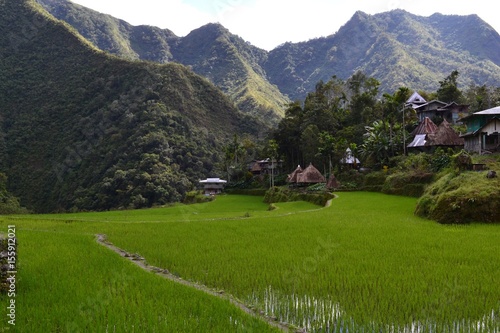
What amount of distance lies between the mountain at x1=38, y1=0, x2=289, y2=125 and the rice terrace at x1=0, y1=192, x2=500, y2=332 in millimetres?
101305

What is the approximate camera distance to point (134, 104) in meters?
82.6

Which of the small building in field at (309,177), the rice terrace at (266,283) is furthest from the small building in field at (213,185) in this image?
the rice terrace at (266,283)

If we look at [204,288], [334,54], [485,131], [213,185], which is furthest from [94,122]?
[334,54]

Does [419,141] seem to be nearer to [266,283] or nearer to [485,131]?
[485,131]

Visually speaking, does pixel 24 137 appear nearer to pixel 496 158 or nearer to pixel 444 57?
pixel 496 158

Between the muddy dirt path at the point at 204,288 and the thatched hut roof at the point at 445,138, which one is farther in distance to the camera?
the thatched hut roof at the point at 445,138

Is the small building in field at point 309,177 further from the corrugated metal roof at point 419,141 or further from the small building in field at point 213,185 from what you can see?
the small building in field at point 213,185

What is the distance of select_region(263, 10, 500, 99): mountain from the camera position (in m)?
122

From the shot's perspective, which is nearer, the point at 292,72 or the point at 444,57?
the point at 444,57

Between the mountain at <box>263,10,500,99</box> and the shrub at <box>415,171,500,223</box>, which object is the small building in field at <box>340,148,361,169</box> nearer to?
the shrub at <box>415,171,500,223</box>

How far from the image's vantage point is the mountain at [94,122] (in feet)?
212

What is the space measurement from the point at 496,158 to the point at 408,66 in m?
110

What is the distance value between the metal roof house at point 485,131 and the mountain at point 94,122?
42865mm

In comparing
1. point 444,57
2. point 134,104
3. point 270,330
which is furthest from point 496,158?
point 444,57
